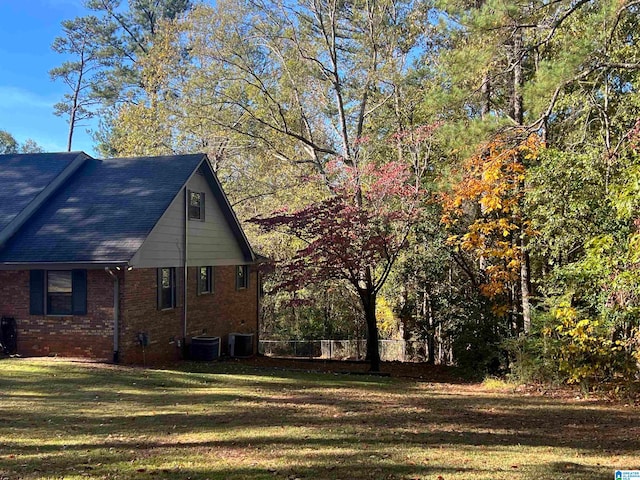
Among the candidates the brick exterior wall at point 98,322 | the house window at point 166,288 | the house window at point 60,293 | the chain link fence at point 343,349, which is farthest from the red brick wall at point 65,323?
the chain link fence at point 343,349

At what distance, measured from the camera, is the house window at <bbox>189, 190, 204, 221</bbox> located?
1698cm

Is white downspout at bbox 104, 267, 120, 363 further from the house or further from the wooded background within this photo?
the wooded background

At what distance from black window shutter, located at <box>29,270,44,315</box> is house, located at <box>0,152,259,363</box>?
0.03m

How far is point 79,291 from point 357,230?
7726 mm

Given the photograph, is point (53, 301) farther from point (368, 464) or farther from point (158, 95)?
point (158, 95)

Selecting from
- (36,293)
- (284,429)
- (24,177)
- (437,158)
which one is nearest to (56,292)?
(36,293)

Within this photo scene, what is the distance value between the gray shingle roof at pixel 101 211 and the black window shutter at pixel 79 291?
0.72 metres

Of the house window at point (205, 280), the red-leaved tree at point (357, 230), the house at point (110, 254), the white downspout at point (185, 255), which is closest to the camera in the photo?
the house at point (110, 254)

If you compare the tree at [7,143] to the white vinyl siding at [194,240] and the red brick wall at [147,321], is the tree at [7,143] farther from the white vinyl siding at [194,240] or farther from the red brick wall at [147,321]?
the red brick wall at [147,321]

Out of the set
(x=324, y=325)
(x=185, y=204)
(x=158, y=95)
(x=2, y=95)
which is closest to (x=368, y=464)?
(x=185, y=204)

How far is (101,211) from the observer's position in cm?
1519

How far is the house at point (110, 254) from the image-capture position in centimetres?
1380

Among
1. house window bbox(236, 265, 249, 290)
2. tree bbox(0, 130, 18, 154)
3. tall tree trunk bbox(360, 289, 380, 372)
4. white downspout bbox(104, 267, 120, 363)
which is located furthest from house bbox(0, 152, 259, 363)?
tree bbox(0, 130, 18, 154)

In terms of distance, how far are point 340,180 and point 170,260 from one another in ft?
22.6
